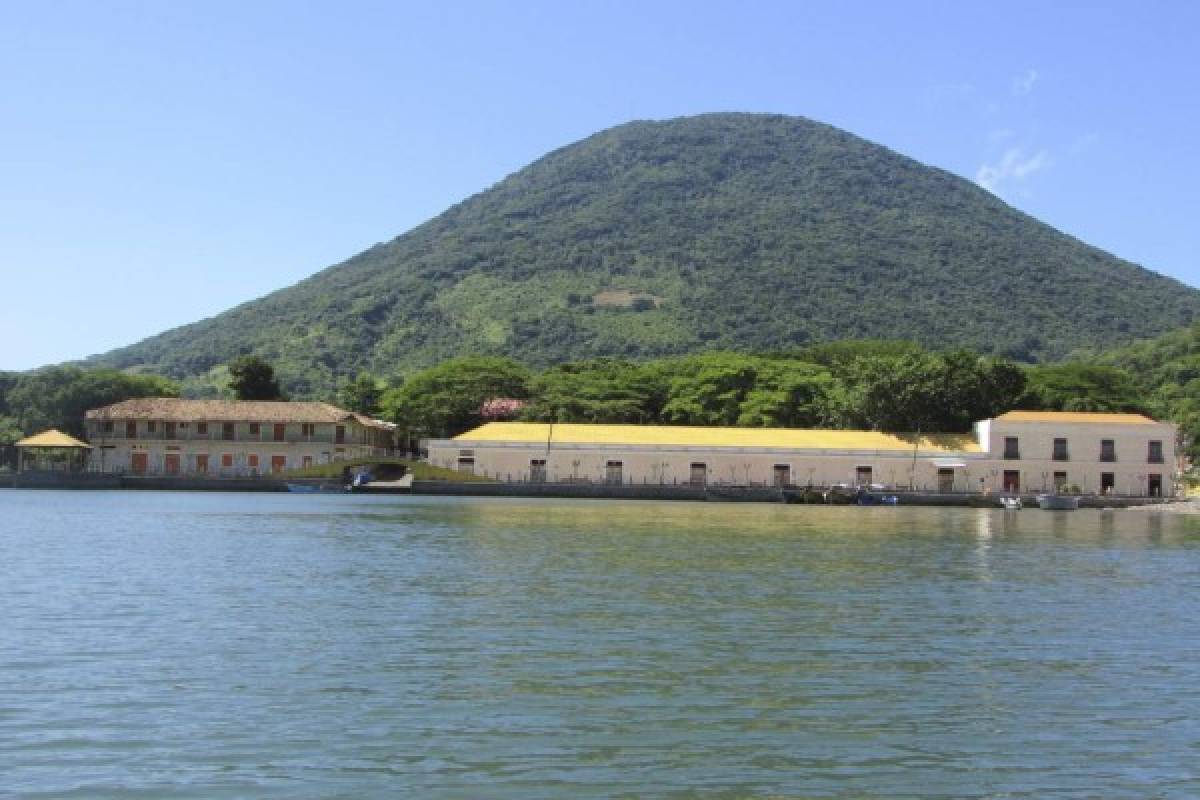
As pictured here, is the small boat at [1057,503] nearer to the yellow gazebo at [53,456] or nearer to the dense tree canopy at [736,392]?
the dense tree canopy at [736,392]

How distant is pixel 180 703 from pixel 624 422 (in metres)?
78.8

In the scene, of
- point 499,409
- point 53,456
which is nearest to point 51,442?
point 53,456

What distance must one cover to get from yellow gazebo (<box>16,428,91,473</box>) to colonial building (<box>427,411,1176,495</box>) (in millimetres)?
24111

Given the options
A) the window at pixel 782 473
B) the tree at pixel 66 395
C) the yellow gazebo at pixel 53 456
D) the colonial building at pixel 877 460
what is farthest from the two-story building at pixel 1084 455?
the tree at pixel 66 395

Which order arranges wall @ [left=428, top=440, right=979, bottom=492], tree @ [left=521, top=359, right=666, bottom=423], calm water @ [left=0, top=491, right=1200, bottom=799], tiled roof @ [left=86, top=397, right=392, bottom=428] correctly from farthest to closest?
tree @ [left=521, top=359, right=666, bottom=423] → tiled roof @ [left=86, top=397, right=392, bottom=428] → wall @ [left=428, top=440, right=979, bottom=492] → calm water @ [left=0, top=491, right=1200, bottom=799]

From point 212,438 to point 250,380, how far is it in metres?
15.0

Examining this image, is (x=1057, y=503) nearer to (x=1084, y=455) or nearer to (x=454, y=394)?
(x=1084, y=455)

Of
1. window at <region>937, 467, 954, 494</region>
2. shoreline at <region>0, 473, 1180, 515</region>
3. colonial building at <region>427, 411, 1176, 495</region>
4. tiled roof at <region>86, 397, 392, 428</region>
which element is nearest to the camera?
shoreline at <region>0, 473, 1180, 515</region>

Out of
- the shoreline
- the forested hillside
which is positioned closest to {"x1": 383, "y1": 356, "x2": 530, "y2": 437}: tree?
the shoreline

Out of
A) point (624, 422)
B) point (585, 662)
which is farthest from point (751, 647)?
point (624, 422)

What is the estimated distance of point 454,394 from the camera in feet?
301

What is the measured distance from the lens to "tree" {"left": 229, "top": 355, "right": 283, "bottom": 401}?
96375mm

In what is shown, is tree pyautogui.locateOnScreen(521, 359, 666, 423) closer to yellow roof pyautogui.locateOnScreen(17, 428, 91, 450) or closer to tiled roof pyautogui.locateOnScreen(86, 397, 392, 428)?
tiled roof pyautogui.locateOnScreen(86, 397, 392, 428)

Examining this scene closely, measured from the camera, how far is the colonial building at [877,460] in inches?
2876
